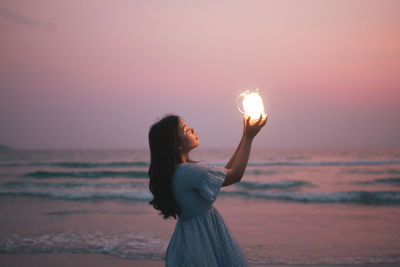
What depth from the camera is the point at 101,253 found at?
5723 mm

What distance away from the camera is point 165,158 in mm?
2080

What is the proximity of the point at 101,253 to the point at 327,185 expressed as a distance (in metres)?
13.0

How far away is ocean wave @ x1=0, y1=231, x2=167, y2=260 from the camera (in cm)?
576

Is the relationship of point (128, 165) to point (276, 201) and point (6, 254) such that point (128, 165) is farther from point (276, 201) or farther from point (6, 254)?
point (6, 254)

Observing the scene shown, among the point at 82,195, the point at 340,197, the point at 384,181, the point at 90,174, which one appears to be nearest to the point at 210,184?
the point at 340,197

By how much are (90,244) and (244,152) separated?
16.6 ft

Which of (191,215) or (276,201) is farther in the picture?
(276,201)

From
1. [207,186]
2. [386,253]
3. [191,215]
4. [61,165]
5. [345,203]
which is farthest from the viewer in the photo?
[61,165]

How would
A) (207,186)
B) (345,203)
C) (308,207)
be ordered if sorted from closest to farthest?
(207,186) → (308,207) → (345,203)

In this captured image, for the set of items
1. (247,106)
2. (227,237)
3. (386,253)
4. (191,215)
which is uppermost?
(247,106)

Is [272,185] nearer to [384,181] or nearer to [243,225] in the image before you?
[384,181]

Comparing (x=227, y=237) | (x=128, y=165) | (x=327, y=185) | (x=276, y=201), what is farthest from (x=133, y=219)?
(x=128, y=165)

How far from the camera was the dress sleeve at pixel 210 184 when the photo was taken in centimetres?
195

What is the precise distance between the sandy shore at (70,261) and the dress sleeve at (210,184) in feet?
11.8
